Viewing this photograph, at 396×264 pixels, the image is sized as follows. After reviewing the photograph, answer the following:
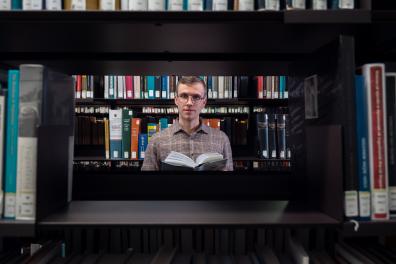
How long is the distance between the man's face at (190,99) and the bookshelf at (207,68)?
4.09 ft

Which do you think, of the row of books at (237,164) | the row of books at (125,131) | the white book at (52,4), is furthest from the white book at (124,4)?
the row of books at (237,164)

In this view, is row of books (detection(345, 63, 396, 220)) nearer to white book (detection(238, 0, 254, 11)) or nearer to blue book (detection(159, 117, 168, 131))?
white book (detection(238, 0, 254, 11))

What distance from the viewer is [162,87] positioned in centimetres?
328

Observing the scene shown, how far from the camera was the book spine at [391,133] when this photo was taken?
732 millimetres

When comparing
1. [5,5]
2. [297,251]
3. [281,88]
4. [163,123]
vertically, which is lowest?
[297,251]

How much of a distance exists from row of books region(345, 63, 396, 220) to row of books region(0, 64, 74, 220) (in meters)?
0.65

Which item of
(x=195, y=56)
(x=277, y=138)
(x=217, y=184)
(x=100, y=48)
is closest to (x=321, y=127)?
(x=217, y=184)

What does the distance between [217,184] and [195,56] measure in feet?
1.32

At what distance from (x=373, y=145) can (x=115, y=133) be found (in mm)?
2705

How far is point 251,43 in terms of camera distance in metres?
0.93

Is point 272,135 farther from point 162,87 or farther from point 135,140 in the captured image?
point 135,140

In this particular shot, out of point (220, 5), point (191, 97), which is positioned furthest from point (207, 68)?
point (191, 97)

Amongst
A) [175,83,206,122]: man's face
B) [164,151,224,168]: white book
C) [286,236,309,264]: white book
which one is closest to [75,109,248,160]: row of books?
[175,83,206,122]: man's face

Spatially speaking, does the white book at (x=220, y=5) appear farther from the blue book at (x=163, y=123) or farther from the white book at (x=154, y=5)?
the blue book at (x=163, y=123)
